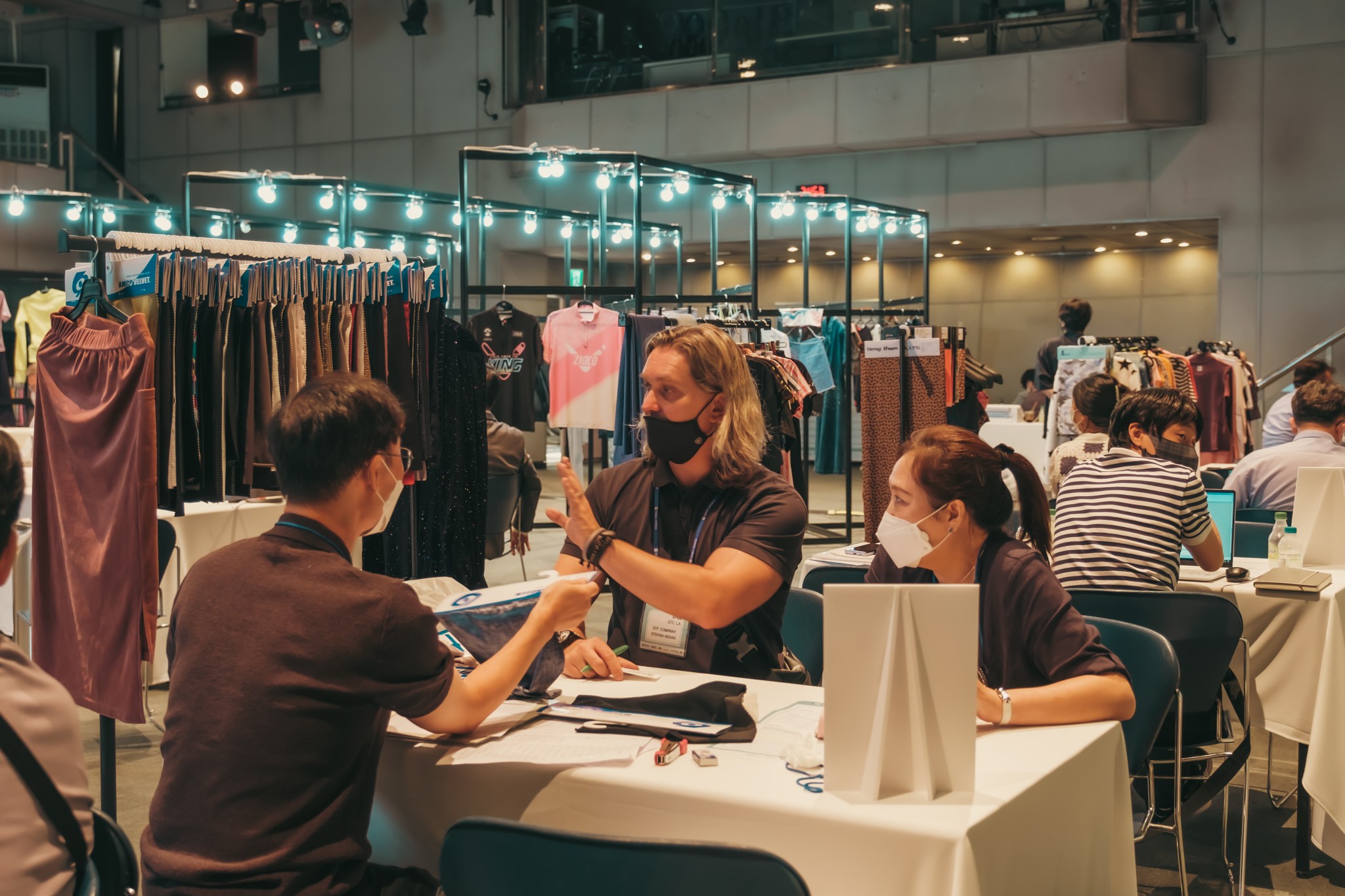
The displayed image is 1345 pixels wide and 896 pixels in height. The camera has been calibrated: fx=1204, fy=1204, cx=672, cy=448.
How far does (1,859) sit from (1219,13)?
12.5 m

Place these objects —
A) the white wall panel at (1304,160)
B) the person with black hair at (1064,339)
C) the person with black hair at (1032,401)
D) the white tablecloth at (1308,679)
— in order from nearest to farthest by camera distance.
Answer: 1. the white tablecloth at (1308,679)
2. the person with black hair at (1064,339)
3. the person with black hair at (1032,401)
4. the white wall panel at (1304,160)

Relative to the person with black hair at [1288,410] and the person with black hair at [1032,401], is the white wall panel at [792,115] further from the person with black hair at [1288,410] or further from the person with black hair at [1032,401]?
the person with black hair at [1288,410]

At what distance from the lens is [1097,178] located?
1188 centimetres

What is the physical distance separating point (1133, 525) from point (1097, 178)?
933 centimetres

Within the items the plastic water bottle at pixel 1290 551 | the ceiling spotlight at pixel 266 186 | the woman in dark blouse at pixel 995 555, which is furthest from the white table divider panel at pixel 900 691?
the ceiling spotlight at pixel 266 186

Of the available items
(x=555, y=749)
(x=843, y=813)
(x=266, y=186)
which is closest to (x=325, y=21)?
(x=266, y=186)

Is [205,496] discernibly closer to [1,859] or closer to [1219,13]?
[1,859]

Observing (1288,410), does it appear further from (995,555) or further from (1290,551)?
(995,555)

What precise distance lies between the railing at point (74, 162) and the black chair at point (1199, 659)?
1490 centimetres

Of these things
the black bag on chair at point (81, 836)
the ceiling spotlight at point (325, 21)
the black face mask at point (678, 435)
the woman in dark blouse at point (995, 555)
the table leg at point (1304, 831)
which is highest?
the ceiling spotlight at point (325, 21)

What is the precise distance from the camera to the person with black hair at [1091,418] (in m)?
5.40

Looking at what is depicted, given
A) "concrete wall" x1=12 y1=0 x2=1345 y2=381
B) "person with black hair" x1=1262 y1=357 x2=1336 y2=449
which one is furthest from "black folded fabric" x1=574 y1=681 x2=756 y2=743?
"concrete wall" x1=12 y1=0 x2=1345 y2=381

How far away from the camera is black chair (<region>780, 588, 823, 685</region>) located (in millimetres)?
2971

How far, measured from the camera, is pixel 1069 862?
1.89m
